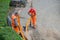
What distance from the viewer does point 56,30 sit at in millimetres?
18125

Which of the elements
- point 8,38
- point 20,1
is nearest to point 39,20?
point 20,1

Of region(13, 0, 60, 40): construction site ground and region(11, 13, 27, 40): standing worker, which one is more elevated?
region(11, 13, 27, 40): standing worker

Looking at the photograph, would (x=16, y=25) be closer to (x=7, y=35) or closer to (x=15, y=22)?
(x=15, y=22)

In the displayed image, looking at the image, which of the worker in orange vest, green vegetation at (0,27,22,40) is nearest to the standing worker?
the worker in orange vest

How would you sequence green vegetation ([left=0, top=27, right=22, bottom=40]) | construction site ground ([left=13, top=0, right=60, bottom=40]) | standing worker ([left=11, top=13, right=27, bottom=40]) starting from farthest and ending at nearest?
construction site ground ([left=13, top=0, right=60, bottom=40]) < standing worker ([left=11, top=13, right=27, bottom=40]) < green vegetation ([left=0, top=27, right=22, bottom=40])

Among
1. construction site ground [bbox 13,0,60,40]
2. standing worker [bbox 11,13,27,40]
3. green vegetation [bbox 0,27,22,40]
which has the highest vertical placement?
green vegetation [bbox 0,27,22,40]

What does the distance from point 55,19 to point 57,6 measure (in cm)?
532

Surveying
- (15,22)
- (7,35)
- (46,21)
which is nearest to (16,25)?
(15,22)

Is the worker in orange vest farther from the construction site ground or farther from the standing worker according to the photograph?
the construction site ground

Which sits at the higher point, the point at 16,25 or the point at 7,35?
the point at 7,35

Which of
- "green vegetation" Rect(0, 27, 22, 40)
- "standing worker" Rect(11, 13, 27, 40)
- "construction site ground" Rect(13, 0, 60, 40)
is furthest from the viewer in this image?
"construction site ground" Rect(13, 0, 60, 40)

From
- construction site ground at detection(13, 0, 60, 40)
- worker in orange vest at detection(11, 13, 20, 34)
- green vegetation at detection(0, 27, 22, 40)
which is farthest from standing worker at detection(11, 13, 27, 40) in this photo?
green vegetation at detection(0, 27, 22, 40)

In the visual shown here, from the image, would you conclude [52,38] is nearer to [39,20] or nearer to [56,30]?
[56,30]

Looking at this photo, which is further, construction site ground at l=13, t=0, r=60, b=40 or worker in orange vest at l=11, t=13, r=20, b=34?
construction site ground at l=13, t=0, r=60, b=40
